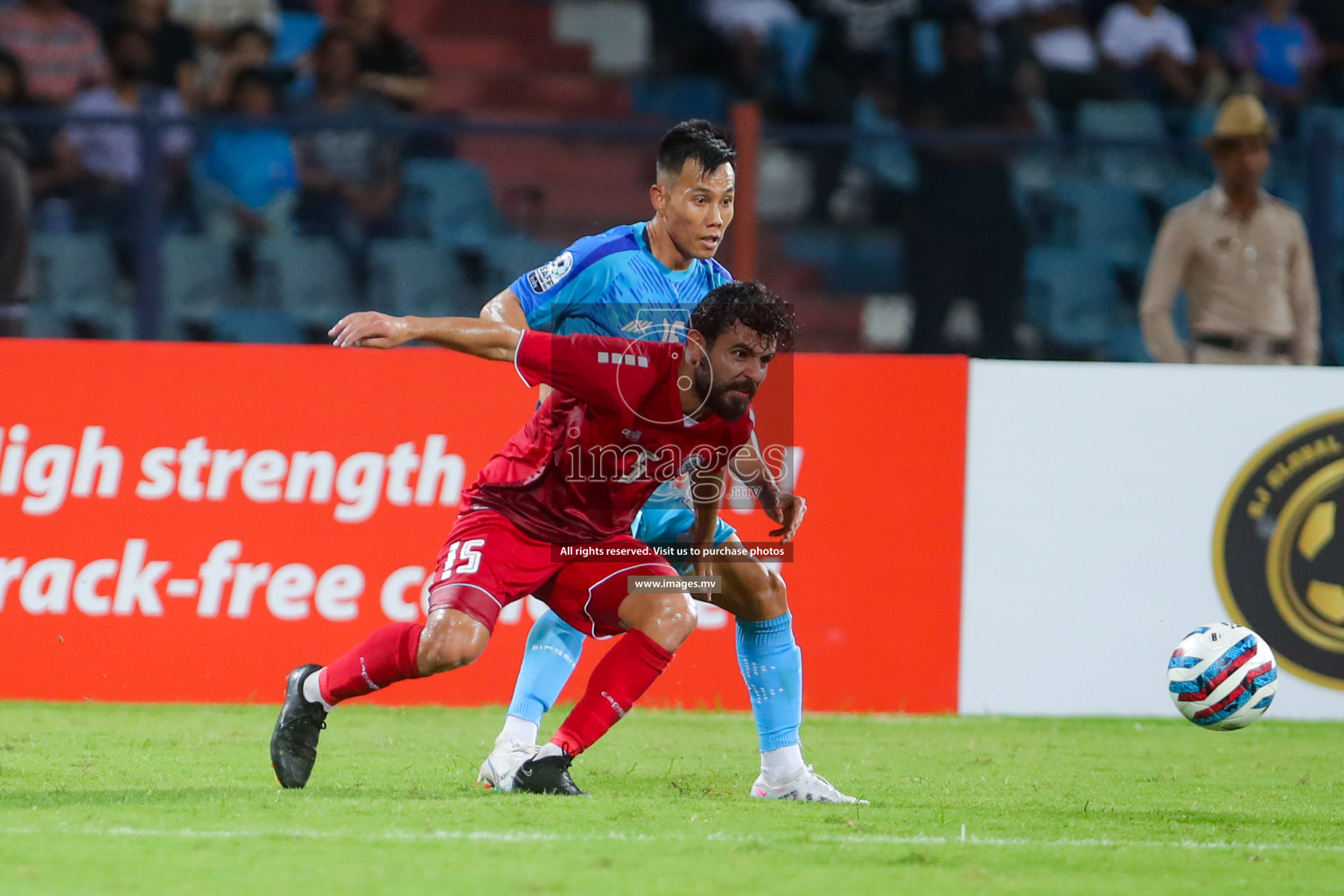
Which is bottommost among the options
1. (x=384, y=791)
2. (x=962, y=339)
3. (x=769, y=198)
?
(x=384, y=791)

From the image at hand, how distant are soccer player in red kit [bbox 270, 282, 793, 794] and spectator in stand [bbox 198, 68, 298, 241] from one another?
4.92m

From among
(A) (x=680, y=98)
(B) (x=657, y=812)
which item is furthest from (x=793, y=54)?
(B) (x=657, y=812)

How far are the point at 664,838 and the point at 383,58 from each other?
7720mm

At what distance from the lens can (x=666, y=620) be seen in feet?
17.6

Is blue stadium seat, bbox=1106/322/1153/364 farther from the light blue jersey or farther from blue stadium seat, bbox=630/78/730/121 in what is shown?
the light blue jersey

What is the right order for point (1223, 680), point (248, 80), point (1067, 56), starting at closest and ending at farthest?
point (1223, 680) < point (248, 80) < point (1067, 56)

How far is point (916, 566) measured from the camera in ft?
25.3

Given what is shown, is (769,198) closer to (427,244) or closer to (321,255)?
(427,244)

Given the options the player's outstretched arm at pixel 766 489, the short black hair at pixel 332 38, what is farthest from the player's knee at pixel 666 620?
the short black hair at pixel 332 38

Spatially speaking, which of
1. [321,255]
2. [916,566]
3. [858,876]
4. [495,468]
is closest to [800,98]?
[321,255]

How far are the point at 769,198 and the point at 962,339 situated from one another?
1402 mm

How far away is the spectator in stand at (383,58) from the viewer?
1110cm

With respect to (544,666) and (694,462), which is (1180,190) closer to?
(694,462)

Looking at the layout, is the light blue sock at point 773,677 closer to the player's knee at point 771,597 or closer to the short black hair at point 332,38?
the player's knee at point 771,597
